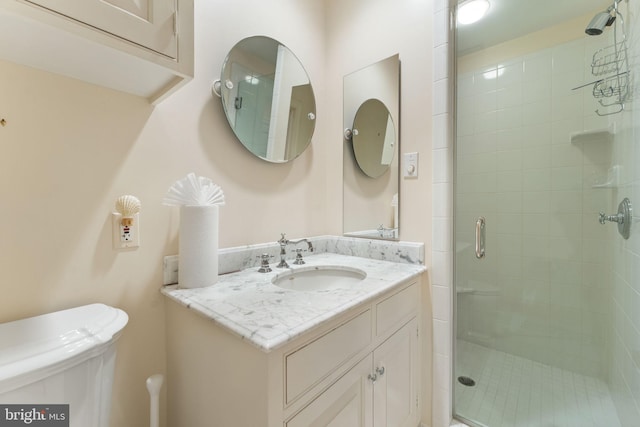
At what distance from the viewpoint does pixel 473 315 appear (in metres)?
1.47

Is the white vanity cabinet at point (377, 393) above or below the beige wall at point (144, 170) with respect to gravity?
below

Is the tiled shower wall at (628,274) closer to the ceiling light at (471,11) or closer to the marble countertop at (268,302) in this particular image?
the ceiling light at (471,11)

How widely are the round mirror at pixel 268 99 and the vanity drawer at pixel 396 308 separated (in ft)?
2.78

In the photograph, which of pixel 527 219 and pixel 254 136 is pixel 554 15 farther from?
pixel 254 136

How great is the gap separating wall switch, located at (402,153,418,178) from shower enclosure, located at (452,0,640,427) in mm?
202

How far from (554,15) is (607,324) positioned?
61.1 inches

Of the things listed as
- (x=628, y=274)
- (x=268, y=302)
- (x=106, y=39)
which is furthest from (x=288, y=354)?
(x=628, y=274)

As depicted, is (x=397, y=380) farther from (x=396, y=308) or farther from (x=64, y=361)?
(x=64, y=361)

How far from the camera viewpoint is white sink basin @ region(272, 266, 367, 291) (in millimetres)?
1260

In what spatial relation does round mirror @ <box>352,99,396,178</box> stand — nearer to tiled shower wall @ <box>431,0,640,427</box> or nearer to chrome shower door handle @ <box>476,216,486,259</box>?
tiled shower wall @ <box>431,0,640,427</box>

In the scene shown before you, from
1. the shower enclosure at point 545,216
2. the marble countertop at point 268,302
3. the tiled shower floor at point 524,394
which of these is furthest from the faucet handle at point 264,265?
the tiled shower floor at point 524,394

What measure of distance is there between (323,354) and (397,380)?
1.70 feet

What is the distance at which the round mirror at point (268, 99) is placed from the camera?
1.20 meters

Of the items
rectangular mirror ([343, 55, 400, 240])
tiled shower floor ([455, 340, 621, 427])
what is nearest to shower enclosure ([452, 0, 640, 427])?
tiled shower floor ([455, 340, 621, 427])
